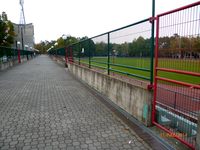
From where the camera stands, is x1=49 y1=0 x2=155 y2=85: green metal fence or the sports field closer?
the sports field

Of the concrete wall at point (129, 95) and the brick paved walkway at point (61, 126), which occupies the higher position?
the concrete wall at point (129, 95)

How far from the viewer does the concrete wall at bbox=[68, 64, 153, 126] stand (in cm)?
441

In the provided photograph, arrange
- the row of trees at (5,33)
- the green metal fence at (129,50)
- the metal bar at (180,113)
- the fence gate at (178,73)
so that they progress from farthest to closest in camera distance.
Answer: the row of trees at (5,33)
the green metal fence at (129,50)
the metal bar at (180,113)
the fence gate at (178,73)

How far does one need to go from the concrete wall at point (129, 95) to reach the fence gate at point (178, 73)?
18 cm

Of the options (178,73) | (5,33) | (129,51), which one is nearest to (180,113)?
(178,73)

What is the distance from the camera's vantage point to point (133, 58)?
5.57 m

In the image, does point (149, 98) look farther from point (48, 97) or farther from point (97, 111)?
point (48, 97)

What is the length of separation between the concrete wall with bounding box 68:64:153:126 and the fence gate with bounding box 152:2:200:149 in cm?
18

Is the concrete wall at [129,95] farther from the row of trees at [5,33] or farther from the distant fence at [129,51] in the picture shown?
the row of trees at [5,33]

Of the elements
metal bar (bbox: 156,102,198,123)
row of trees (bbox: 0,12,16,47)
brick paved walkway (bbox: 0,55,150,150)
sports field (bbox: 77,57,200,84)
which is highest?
row of trees (bbox: 0,12,16,47)

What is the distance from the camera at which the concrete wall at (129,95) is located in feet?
14.5

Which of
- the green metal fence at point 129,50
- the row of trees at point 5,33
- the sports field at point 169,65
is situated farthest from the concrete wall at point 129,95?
the row of trees at point 5,33

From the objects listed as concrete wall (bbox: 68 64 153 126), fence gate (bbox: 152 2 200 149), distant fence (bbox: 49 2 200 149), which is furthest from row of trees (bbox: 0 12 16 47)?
fence gate (bbox: 152 2 200 149)

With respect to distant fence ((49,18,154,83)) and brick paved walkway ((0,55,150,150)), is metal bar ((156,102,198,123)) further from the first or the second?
brick paved walkway ((0,55,150,150))
